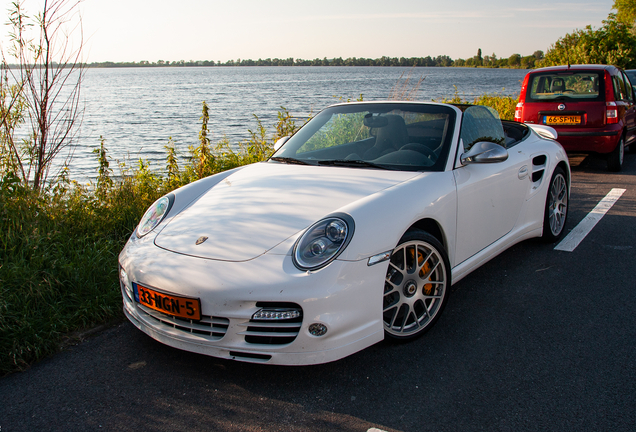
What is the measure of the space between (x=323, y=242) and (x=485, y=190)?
1548 millimetres

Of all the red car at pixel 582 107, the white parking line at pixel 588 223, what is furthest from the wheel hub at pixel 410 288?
the red car at pixel 582 107

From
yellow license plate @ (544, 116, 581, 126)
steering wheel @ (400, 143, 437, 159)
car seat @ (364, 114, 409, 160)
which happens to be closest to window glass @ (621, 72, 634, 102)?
yellow license plate @ (544, 116, 581, 126)

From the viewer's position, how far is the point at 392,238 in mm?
2646

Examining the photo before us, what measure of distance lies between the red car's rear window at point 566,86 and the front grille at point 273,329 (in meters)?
7.58

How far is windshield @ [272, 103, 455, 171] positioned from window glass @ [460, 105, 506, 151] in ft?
0.52

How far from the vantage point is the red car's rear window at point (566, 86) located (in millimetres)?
8016

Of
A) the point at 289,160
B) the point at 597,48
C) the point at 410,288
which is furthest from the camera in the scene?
the point at 597,48

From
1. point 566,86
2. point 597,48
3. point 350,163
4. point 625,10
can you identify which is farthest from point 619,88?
point 625,10

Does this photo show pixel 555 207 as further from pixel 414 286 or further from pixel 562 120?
pixel 562 120

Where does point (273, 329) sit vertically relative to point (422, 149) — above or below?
below

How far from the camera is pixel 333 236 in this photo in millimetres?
2555

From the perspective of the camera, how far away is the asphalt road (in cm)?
223

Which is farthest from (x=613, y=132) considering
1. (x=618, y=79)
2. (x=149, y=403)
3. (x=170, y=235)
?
(x=149, y=403)

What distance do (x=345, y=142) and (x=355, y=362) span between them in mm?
1890
